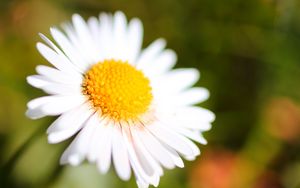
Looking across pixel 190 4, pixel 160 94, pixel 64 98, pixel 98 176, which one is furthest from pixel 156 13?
pixel 64 98

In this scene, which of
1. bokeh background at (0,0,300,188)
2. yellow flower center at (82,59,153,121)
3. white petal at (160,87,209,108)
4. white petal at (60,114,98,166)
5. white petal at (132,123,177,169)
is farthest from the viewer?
bokeh background at (0,0,300,188)

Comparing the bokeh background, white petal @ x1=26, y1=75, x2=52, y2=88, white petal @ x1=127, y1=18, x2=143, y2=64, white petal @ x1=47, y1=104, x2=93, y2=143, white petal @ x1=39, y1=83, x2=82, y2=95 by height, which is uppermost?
white petal @ x1=26, y1=75, x2=52, y2=88

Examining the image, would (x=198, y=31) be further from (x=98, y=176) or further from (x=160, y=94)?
(x=98, y=176)

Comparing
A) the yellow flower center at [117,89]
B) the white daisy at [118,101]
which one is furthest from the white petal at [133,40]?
the yellow flower center at [117,89]

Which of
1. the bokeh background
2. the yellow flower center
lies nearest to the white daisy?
the yellow flower center

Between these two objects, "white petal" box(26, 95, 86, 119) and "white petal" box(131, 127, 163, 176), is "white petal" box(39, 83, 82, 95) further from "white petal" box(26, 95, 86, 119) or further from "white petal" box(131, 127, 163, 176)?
"white petal" box(131, 127, 163, 176)

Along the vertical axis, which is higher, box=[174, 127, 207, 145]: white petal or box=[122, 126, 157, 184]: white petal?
box=[122, 126, 157, 184]: white petal

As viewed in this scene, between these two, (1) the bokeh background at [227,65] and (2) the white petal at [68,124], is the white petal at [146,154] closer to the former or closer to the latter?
(2) the white petal at [68,124]

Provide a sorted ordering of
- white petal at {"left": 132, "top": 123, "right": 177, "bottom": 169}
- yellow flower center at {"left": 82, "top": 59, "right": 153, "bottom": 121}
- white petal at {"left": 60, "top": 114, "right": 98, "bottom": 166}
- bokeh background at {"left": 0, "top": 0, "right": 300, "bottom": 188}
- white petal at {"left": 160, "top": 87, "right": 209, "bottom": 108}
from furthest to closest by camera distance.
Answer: bokeh background at {"left": 0, "top": 0, "right": 300, "bottom": 188} < white petal at {"left": 160, "top": 87, "right": 209, "bottom": 108} < yellow flower center at {"left": 82, "top": 59, "right": 153, "bottom": 121} < white petal at {"left": 132, "top": 123, "right": 177, "bottom": 169} < white petal at {"left": 60, "top": 114, "right": 98, "bottom": 166}
